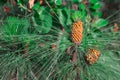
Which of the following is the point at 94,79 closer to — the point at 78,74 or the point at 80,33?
the point at 78,74

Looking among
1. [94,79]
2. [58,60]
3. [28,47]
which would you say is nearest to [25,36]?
[28,47]

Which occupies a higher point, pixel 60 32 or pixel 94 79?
pixel 60 32

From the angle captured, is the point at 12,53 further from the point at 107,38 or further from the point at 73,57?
the point at 107,38

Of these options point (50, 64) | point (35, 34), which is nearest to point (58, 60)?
point (50, 64)

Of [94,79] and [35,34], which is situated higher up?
[35,34]

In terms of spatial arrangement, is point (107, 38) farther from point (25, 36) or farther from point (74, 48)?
point (25, 36)

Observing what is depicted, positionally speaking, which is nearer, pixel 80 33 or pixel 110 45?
pixel 80 33

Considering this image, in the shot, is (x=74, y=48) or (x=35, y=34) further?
(x=35, y=34)

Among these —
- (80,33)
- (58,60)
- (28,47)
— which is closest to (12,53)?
(28,47)
